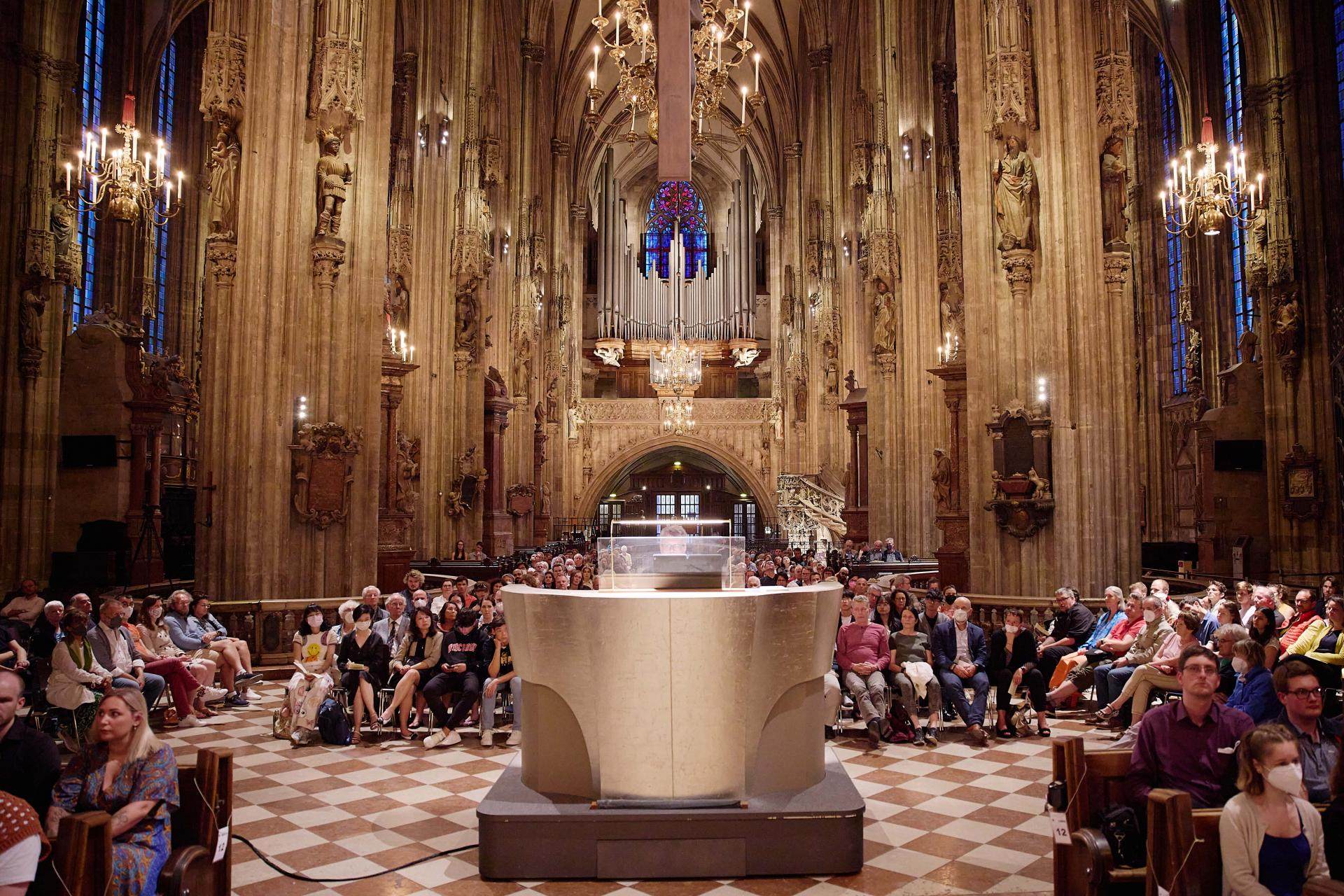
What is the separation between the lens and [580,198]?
38.4 metres

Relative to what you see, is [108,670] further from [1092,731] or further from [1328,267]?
[1328,267]

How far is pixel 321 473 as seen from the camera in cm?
1122

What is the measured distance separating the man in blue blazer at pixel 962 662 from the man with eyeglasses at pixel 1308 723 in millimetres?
3497

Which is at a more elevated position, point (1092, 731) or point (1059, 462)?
point (1059, 462)

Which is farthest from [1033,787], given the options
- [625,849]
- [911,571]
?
[911,571]

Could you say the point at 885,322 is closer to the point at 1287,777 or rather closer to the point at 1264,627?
the point at 1264,627

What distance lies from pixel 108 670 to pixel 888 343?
1474cm

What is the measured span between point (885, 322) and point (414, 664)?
13.4 m

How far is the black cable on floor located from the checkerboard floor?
0.03 m

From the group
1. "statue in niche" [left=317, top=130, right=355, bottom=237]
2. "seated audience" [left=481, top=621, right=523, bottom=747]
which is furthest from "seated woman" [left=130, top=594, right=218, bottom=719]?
"statue in niche" [left=317, top=130, right=355, bottom=237]

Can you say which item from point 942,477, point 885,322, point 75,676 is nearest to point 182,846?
point 75,676

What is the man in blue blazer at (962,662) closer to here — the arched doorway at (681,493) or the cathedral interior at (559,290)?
A: the cathedral interior at (559,290)

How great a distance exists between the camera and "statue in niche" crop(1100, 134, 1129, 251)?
36.6ft

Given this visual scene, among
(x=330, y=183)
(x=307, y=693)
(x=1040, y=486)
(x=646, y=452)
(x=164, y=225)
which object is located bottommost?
(x=307, y=693)
